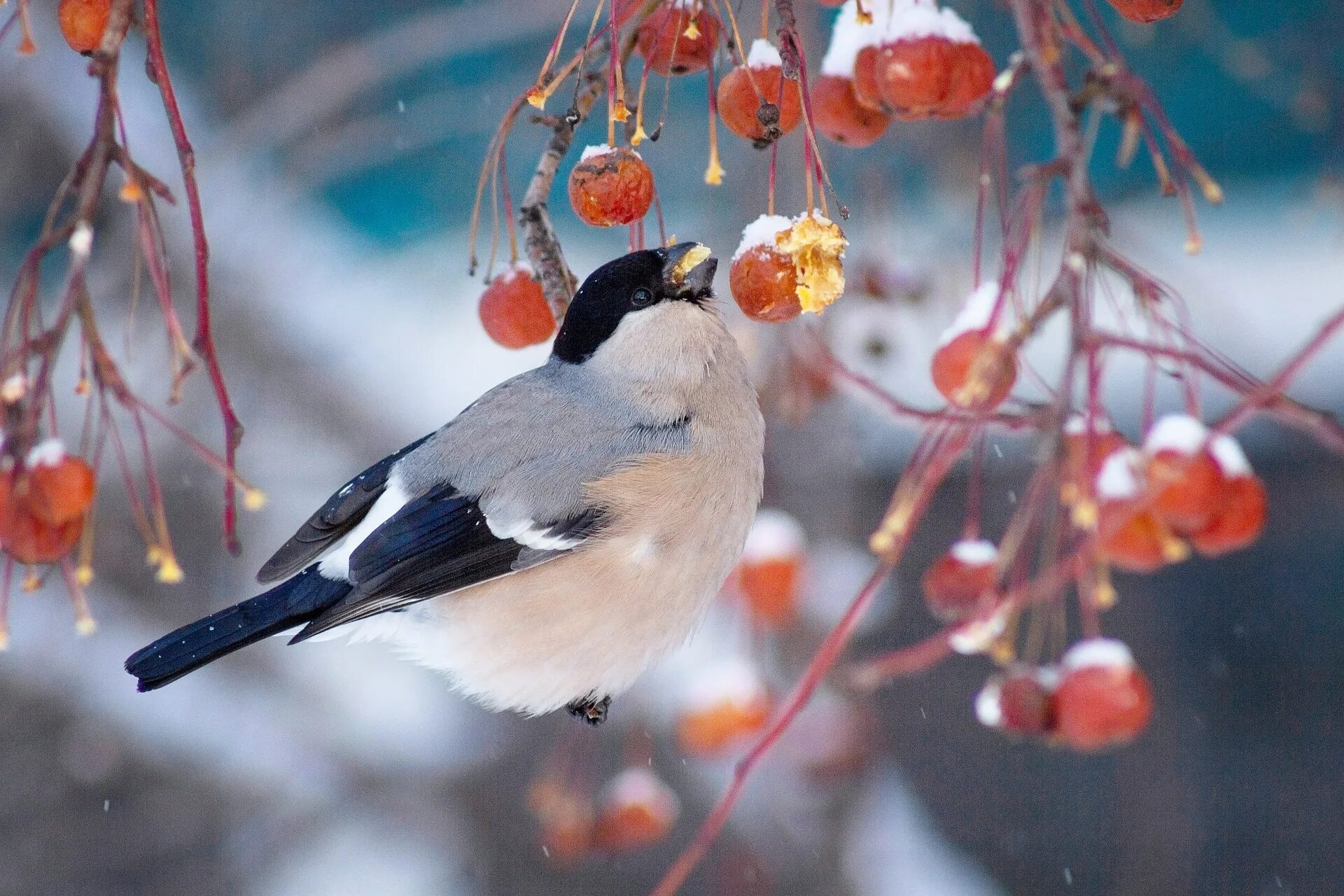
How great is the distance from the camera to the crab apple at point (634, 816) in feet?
8.70

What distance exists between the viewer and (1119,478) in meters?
1.13

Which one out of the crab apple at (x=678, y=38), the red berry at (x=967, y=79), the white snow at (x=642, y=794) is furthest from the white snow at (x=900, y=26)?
the white snow at (x=642, y=794)

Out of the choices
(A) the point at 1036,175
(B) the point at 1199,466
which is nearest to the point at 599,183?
(A) the point at 1036,175

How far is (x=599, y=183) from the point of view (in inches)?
60.5

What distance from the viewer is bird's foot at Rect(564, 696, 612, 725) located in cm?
209

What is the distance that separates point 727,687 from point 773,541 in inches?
10.4

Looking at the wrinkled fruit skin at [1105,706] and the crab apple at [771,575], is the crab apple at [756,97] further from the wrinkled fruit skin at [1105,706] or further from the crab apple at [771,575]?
the crab apple at [771,575]

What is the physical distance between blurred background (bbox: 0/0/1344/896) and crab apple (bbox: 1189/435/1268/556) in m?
2.14

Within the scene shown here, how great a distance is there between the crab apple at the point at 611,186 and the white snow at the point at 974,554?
1.69ft

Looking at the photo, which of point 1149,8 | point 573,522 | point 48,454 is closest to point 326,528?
point 573,522

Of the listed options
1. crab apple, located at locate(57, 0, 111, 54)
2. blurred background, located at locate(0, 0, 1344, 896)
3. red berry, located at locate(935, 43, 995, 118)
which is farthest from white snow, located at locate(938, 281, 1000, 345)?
blurred background, located at locate(0, 0, 1344, 896)

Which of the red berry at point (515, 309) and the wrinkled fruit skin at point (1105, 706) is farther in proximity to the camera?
the red berry at point (515, 309)

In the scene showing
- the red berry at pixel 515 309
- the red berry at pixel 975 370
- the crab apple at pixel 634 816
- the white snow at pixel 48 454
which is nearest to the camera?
the red berry at pixel 975 370

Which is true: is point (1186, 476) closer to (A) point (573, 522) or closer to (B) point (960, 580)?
(B) point (960, 580)
